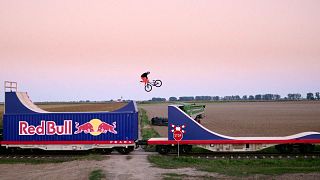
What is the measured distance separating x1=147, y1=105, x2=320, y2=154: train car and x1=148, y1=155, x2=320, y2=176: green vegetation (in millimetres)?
1502

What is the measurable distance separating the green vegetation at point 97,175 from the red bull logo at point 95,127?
21.0 feet

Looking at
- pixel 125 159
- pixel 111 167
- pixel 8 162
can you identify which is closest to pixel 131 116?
pixel 125 159

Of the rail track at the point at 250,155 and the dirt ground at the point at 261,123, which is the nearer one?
the rail track at the point at 250,155

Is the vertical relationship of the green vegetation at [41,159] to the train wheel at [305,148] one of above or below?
below

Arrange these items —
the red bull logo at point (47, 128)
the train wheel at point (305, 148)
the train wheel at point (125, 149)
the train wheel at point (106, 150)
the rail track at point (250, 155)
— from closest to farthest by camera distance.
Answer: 1. the rail track at point (250, 155)
2. the train wheel at point (305, 148)
3. the train wheel at point (125, 149)
4. the red bull logo at point (47, 128)
5. the train wheel at point (106, 150)

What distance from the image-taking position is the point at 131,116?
25.7 metres

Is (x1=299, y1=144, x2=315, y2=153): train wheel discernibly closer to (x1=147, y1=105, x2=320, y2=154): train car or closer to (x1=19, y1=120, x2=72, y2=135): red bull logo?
(x1=147, y1=105, x2=320, y2=154): train car

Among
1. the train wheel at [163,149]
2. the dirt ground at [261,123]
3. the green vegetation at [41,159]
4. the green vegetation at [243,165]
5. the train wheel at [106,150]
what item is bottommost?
the green vegetation at [41,159]

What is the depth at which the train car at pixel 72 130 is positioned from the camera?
25609 mm

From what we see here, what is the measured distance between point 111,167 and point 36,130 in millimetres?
7922

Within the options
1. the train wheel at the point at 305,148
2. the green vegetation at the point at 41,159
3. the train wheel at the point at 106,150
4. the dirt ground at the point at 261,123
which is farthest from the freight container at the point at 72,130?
the dirt ground at the point at 261,123

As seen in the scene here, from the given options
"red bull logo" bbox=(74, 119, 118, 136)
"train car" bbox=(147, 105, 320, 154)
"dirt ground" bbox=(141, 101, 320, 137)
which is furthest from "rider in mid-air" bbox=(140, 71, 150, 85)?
"dirt ground" bbox=(141, 101, 320, 137)

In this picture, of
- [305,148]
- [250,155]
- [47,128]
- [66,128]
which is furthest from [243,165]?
[47,128]

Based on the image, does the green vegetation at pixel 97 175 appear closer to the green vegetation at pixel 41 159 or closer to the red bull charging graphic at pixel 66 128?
the green vegetation at pixel 41 159
